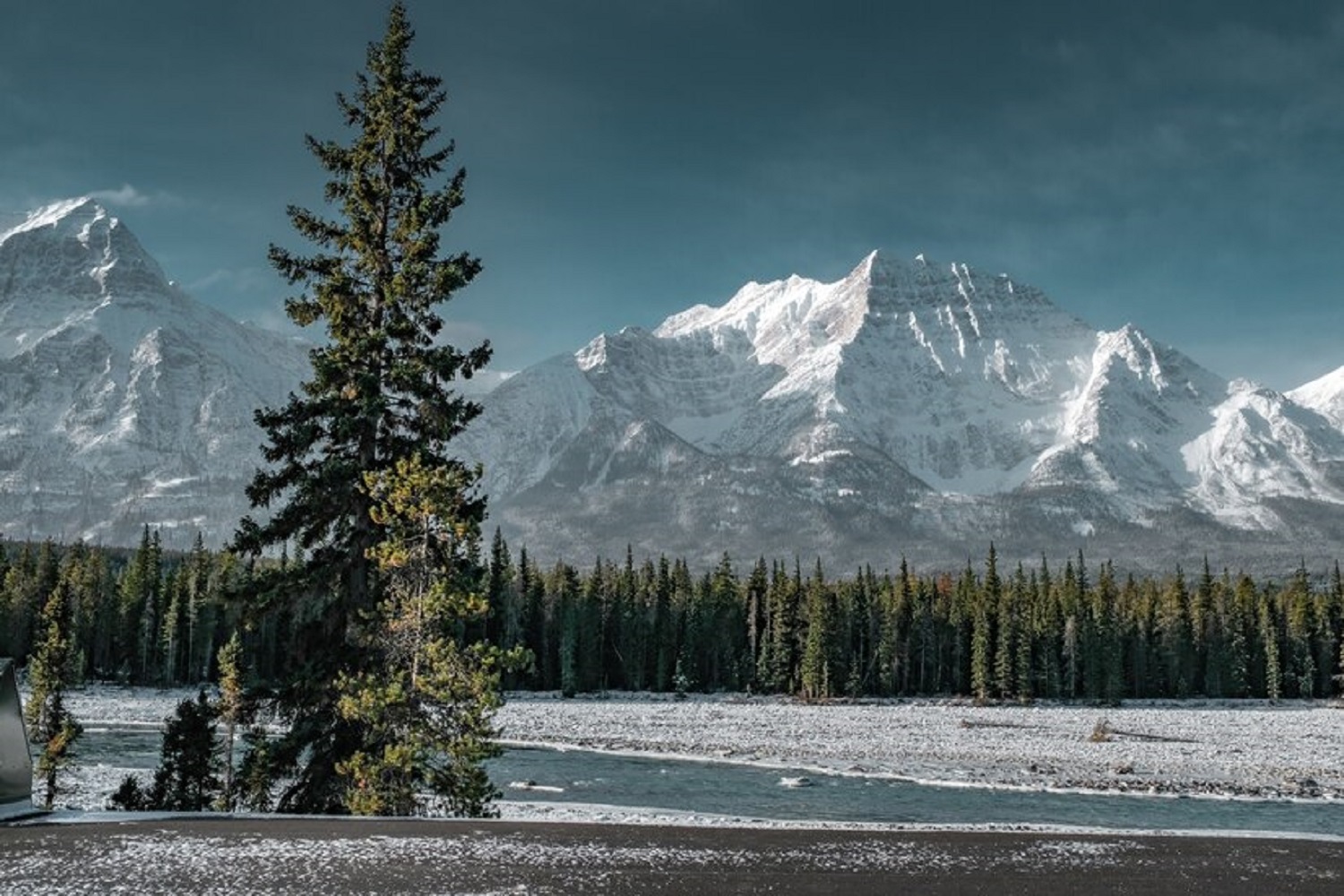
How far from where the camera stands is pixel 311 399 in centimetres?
2205

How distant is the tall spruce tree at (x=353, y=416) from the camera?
2111 cm

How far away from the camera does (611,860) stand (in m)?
14.3

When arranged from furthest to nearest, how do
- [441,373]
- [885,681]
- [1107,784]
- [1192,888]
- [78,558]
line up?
[78,558]
[885,681]
[1107,784]
[441,373]
[1192,888]

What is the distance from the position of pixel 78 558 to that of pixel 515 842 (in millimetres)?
163736

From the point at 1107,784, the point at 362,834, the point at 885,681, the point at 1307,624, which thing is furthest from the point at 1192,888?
the point at 1307,624

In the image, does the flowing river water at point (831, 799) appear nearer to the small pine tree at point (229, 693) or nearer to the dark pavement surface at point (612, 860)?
the small pine tree at point (229, 693)

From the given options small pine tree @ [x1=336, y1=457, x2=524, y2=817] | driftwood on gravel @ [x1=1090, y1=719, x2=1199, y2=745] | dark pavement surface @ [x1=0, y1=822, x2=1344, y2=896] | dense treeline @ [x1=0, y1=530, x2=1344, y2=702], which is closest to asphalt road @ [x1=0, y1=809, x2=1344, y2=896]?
dark pavement surface @ [x1=0, y1=822, x2=1344, y2=896]

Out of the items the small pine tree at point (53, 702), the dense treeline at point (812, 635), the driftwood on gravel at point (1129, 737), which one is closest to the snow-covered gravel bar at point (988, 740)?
the driftwood on gravel at point (1129, 737)

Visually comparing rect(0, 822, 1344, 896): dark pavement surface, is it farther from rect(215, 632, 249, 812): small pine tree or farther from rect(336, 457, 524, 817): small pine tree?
rect(215, 632, 249, 812): small pine tree

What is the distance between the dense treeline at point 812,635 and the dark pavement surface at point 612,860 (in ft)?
378

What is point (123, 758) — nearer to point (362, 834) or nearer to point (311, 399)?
point (311, 399)

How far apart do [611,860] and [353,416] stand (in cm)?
1084

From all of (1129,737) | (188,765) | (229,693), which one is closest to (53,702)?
(229,693)

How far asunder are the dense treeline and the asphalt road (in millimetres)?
114998
